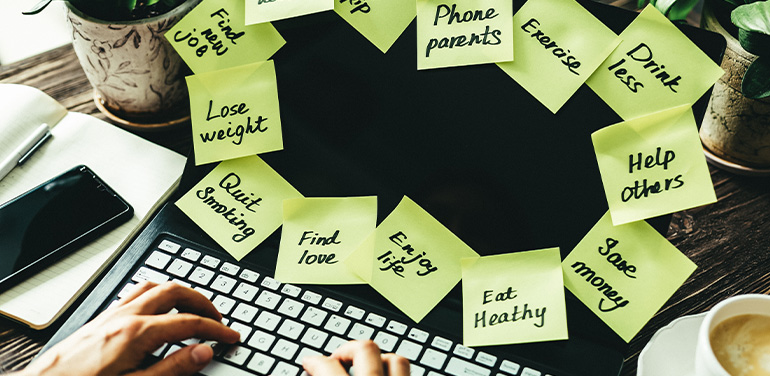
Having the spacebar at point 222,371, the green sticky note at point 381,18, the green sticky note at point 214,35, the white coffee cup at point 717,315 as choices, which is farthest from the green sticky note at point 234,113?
the white coffee cup at point 717,315

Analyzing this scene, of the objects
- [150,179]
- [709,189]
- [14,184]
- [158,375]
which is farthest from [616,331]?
[14,184]

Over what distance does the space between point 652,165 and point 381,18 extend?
0.28 meters

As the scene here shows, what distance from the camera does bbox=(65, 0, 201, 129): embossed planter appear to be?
0.71 m

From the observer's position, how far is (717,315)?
0.52 meters

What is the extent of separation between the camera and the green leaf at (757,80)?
605mm

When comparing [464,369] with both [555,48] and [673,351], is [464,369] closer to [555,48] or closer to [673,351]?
[673,351]

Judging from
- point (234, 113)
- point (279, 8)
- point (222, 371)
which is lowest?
Answer: point (222, 371)

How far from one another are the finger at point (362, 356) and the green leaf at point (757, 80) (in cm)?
42

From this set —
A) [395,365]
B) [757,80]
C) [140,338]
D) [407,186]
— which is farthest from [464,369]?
[757,80]

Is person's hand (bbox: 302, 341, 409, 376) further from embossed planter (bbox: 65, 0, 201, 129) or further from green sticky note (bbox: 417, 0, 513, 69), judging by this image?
embossed planter (bbox: 65, 0, 201, 129)

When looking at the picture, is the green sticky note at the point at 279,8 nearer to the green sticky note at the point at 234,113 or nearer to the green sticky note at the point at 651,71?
the green sticky note at the point at 234,113

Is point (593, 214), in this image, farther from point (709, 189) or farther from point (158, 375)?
point (158, 375)

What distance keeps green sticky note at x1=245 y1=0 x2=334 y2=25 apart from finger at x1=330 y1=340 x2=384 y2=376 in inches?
12.4

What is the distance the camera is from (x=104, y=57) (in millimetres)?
729
